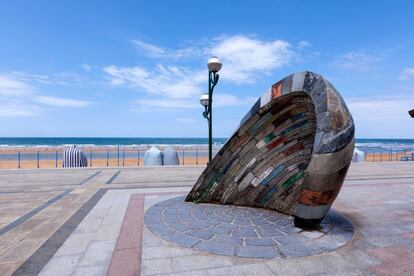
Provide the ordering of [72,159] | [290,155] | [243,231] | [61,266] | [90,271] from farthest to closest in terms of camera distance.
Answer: [72,159]
[290,155]
[243,231]
[61,266]
[90,271]

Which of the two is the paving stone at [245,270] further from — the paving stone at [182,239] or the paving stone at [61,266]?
the paving stone at [61,266]

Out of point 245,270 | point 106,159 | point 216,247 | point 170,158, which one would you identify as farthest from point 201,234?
point 106,159

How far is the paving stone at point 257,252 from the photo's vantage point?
4.12 meters

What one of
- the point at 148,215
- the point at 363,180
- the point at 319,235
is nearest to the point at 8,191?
Answer: the point at 148,215

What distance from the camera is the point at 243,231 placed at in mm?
5168

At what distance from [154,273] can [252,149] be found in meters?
3.84

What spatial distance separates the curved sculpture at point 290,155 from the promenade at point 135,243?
3.58 feet

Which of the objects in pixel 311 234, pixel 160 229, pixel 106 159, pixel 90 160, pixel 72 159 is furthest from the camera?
pixel 106 159

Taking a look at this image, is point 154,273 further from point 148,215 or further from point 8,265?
point 148,215

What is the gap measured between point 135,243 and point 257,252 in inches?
78.8

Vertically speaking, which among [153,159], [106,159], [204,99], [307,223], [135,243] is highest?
[204,99]

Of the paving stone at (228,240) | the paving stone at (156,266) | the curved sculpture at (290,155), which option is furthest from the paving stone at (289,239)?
the paving stone at (156,266)

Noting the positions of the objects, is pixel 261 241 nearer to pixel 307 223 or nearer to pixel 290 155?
pixel 307 223

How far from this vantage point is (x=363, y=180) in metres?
12.1
